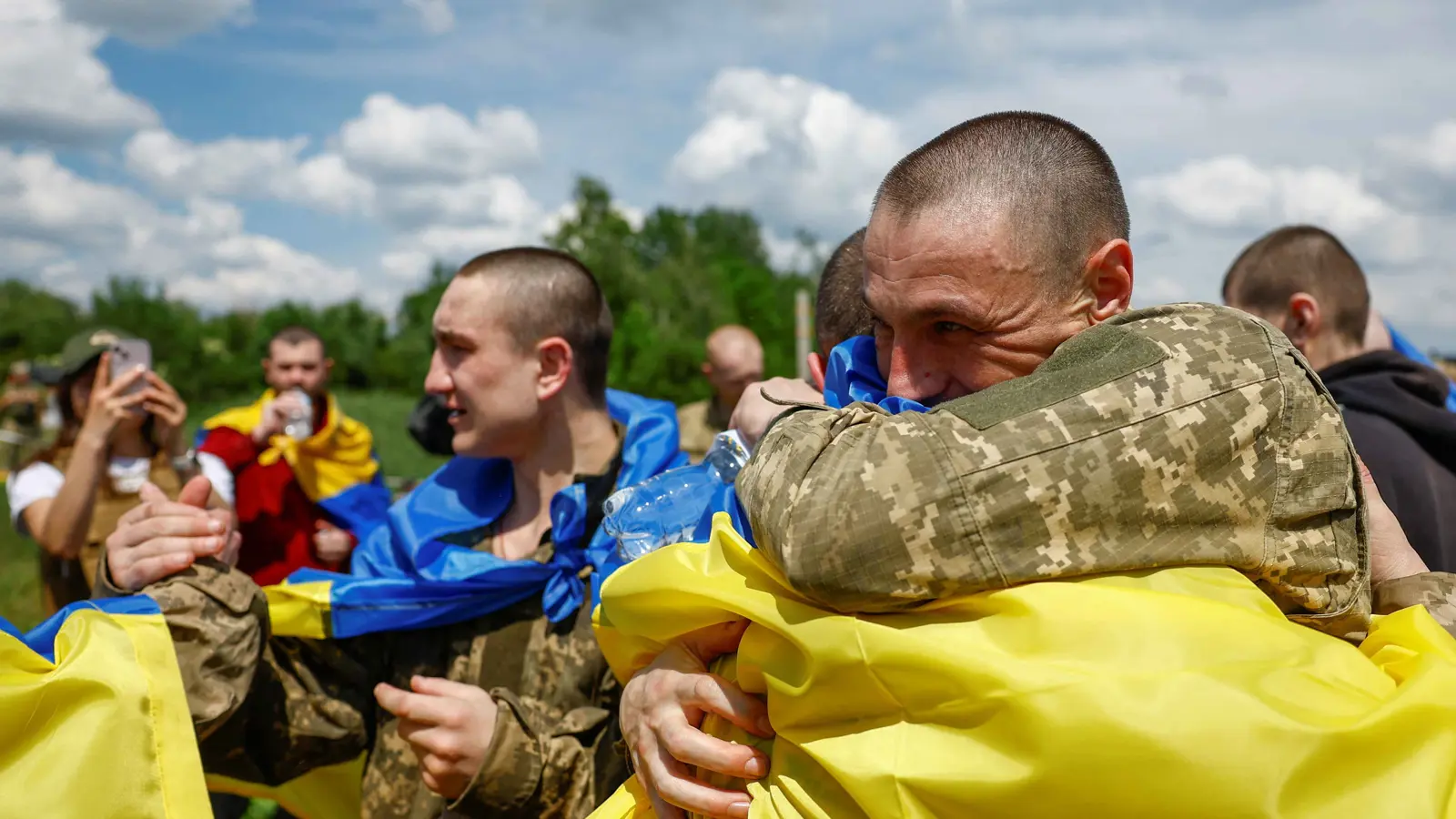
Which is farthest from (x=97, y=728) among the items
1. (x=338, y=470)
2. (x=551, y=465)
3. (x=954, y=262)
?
(x=338, y=470)

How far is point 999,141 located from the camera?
5.89 ft

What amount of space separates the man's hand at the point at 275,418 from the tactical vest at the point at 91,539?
1.89 feet

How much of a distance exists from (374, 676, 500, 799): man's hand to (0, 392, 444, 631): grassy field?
5.05m

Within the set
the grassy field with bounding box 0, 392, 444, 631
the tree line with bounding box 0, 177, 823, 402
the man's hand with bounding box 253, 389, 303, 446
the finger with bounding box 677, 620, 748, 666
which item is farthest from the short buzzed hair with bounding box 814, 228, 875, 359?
the tree line with bounding box 0, 177, 823, 402

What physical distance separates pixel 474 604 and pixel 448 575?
0.12 metres

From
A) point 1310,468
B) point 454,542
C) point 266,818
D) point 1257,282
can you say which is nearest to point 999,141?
point 1310,468

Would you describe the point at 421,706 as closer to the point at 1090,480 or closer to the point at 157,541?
the point at 157,541

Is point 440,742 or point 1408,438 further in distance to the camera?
point 1408,438

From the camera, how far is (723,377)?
8.94 m

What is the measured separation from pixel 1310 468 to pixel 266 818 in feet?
21.8

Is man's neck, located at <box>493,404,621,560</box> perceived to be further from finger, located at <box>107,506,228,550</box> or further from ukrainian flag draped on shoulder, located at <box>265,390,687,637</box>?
finger, located at <box>107,506,228,550</box>

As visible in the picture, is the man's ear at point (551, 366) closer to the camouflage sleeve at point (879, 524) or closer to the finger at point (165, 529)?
the finger at point (165, 529)

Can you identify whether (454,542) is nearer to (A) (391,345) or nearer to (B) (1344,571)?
(B) (1344,571)

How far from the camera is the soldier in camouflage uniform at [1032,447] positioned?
4.58ft
